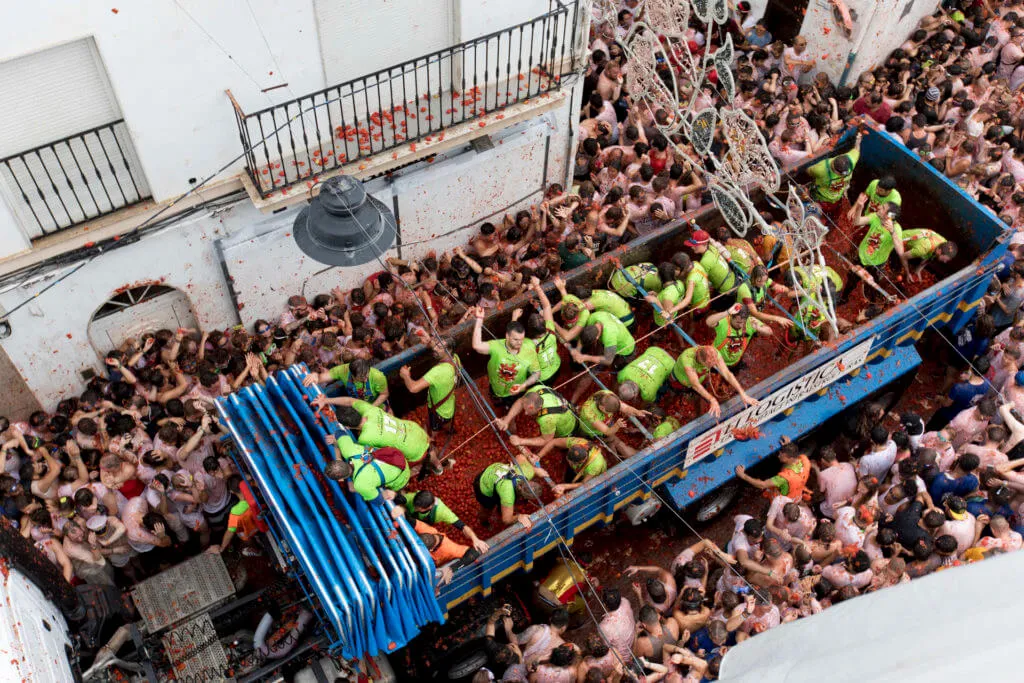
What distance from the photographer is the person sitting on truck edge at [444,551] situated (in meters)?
7.62

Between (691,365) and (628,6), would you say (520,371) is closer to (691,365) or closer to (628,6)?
(691,365)

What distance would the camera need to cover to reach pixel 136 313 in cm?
1019

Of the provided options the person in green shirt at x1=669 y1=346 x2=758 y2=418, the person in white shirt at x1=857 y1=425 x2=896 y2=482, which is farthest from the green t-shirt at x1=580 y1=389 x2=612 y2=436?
the person in white shirt at x1=857 y1=425 x2=896 y2=482

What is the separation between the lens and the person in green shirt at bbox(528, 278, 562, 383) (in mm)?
9203

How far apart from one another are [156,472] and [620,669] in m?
4.84

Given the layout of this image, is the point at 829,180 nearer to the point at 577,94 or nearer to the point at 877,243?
the point at 877,243

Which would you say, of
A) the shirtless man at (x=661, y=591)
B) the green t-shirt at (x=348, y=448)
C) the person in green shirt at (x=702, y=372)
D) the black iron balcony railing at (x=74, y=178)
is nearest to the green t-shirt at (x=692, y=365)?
the person in green shirt at (x=702, y=372)

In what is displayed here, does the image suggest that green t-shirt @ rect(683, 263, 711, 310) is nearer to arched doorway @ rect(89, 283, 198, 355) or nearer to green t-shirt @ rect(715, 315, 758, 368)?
green t-shirt @ rect(715, 315, 758, 368)

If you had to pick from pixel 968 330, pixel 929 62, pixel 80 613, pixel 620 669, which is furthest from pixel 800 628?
pixel 929 62

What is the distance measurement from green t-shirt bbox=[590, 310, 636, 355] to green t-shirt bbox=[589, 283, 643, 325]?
0.16 meters

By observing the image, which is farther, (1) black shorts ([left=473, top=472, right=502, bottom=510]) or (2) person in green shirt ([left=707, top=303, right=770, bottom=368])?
(2) person in green shirt ([left=707, top=303, right=770, bottom=368])

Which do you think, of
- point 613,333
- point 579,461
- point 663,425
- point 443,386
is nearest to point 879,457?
point 663,425

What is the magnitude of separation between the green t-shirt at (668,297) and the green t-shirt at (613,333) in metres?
0.44

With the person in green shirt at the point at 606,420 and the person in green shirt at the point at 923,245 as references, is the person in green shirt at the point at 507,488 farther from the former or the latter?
→ the person in green shirt at the point at 923,245
